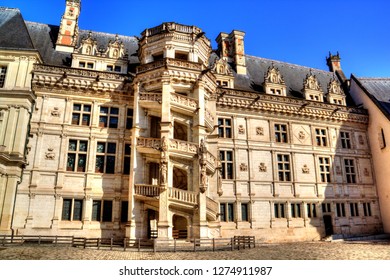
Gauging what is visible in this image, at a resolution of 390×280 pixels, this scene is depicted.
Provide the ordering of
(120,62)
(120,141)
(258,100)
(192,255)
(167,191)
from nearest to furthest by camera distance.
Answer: (192,255)
(167,191)
(120,141)
(120,62)
(258,100)

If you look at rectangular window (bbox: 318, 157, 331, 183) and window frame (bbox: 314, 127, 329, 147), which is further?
window frame (bbox: 314, 127, 329, 147)

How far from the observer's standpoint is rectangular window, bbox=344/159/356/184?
2592 cm

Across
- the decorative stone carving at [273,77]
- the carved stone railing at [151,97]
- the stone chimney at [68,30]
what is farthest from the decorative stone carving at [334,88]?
the stone chimney at [68,30]

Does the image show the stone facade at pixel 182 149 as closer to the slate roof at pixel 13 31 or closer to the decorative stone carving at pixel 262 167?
the decorative stone carving at pixel 262 167

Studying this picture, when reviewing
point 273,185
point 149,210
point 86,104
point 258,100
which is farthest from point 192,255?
point 258,100

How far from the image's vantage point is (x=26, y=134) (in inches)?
753

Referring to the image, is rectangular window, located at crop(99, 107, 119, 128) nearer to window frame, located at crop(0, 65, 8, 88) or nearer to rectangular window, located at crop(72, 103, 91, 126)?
rectangular window, located at crop(72, 103, 91, 126)

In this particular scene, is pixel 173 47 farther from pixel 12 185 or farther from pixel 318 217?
pixel 318 217

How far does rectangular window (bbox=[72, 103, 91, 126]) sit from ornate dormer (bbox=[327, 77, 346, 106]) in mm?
21658

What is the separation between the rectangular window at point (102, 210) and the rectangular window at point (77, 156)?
2.55m

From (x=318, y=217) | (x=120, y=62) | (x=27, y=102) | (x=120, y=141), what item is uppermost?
(x=120, y=62)

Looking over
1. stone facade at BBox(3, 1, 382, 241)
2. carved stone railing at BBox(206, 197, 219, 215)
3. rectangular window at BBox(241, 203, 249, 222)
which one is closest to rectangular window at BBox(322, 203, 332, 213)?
stone facade at BBox(3, 1, 382, 241)

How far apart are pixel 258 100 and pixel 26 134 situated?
1757 centimetres

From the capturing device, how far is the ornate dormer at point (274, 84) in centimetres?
2601
